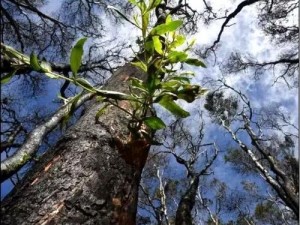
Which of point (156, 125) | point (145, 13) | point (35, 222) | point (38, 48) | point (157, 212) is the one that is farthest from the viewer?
point (157, 212)

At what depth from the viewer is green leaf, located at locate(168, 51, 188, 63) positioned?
92 cm

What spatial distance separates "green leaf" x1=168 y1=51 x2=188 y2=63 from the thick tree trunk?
19 centimetres

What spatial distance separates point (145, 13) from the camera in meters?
0.92

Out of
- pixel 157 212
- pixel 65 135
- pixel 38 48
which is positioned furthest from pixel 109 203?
pixel 157 212

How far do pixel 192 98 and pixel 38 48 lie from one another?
675 cm

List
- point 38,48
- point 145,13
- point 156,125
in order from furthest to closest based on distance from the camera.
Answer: point 38,48 → point 145,13 → point 156,125

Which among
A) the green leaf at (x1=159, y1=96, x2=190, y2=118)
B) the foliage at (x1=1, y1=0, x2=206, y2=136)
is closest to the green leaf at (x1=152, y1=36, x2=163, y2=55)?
the foliage at (x1=1, y1=0, x2=206, y2=136)

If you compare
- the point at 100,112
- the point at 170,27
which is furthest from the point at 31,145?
the point at 170,27

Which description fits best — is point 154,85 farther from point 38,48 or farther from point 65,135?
point 38,48

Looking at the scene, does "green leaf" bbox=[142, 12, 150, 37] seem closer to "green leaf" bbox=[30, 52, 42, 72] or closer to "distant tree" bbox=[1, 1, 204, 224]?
"distant tree" bbox=[1, 1, 204, 224]

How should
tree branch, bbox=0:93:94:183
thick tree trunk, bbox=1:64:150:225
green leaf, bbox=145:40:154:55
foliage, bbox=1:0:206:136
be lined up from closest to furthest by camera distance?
thick tree trunk, bbox=1:64:150:225 → foliage, bbox=1:0:206:136 → green leaf, bbox=145:40:154:55 → tree branch, bbox=0:93:94:183

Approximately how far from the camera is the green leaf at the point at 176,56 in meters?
0.92

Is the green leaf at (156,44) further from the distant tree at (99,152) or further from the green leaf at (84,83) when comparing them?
the green leaf at (84,83)

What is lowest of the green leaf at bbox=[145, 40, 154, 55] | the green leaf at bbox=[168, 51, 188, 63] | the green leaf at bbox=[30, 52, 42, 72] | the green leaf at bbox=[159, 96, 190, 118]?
the green leaf at bbox=[30, 52, 42, 72]
